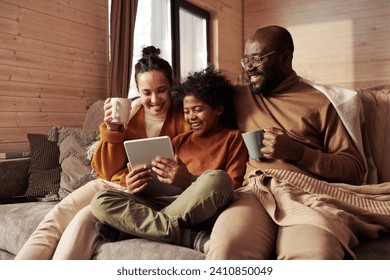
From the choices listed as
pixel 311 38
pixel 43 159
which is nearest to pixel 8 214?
pixel 43 159

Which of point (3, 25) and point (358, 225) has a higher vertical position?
point (3, 25)

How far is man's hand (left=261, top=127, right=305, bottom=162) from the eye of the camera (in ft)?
4.24

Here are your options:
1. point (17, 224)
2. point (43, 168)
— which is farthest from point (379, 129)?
point (43, 168)

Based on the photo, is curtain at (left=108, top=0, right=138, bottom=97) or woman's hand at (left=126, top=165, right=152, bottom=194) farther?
curtain at (left=108, top=0, right=138, bottom=97)

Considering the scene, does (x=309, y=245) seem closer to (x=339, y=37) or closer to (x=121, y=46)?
(x=121, y=46)

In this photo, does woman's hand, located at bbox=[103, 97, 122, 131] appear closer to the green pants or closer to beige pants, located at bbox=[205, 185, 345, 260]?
the green pants

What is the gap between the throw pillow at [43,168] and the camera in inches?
78.9

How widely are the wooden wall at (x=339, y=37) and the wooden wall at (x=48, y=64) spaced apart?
Result: 277 cm

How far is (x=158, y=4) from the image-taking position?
418 cm

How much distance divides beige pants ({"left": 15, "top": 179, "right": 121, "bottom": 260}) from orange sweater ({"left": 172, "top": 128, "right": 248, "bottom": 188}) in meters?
0.41

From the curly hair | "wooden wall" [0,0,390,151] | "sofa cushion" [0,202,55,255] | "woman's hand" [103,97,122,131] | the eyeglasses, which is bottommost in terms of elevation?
"sofa cushion" [0,202,55,255]

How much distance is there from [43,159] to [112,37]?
5.19ft

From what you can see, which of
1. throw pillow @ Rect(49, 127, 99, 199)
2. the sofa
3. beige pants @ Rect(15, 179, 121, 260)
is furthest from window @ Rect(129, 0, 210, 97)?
beige pants @ Rect(15, 179, 121, 260)

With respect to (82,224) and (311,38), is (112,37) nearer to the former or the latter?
(82,224)
